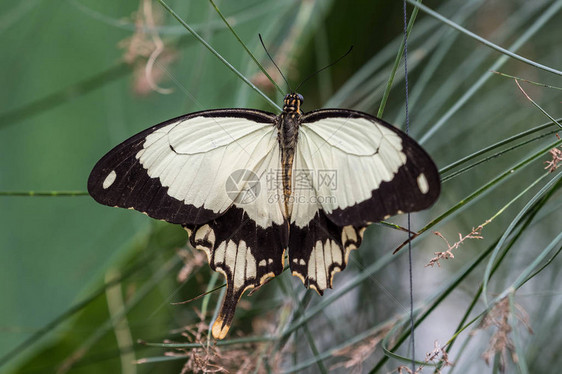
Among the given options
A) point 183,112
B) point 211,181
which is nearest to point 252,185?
point 211,181

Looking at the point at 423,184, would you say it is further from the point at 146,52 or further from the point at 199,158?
the point at 146,52

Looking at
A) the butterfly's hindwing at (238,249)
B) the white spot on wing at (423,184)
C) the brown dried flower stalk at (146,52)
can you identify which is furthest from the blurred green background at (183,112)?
the white spot on wing at (423,184)

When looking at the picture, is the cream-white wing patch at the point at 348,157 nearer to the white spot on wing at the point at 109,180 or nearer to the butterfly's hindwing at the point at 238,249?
the butterfly's hindwing at the point at 238,249

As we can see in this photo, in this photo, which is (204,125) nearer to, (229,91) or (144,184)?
(144,184)

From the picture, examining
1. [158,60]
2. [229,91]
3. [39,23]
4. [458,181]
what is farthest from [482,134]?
[39,23]

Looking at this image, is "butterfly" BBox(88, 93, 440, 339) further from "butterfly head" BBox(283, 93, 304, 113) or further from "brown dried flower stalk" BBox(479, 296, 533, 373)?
"brown dried flower stalk" BBox(479, 296, 533, 373)

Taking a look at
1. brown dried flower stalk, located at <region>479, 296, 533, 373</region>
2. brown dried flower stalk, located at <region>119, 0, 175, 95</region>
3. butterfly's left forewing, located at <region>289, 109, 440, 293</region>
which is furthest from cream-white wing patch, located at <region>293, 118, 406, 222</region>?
brown dried flower stalk, located at <region>119, 0, 175, 95</region>

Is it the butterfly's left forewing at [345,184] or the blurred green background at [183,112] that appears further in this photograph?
the blurred green background at [183,112]
